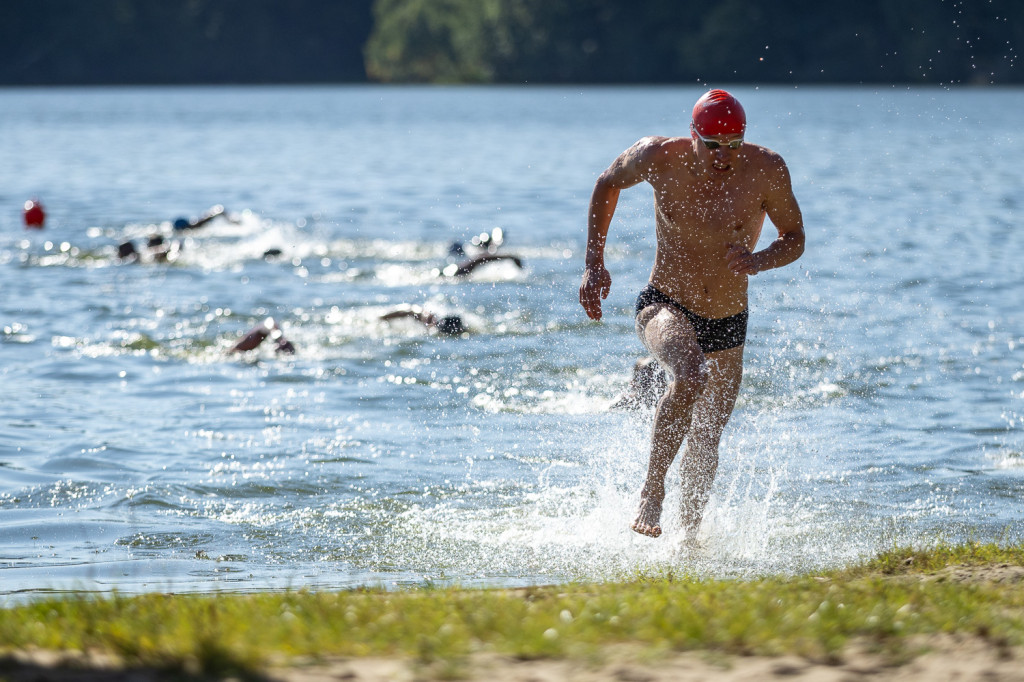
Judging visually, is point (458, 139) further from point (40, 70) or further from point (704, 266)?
point (40, 70)

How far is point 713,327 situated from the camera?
7262 millimetres

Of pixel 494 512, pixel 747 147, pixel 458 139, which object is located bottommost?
pixel 494 512

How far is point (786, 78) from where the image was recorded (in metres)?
104

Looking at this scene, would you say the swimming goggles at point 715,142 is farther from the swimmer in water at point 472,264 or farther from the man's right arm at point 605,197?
the swimmer in water at point 472,264

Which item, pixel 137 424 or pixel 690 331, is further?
pixel 137 424

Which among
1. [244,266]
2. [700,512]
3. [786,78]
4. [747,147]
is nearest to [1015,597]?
[700,512]

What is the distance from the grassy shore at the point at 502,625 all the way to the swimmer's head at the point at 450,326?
8.19m

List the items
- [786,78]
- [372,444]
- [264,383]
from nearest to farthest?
[372,444] → [264,383] → [786,78]

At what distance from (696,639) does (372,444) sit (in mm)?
5455

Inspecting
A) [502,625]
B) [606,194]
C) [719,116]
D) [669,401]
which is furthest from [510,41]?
[502,625]

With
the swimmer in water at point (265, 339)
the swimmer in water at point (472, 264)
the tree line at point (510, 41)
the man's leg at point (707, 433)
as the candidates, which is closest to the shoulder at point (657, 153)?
the man's leg at point (707, 433)

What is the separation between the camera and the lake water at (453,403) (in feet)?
24.3

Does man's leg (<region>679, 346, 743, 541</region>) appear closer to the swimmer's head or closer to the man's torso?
the man's torso

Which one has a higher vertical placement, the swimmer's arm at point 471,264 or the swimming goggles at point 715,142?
the swimming goggles at point 715,142
